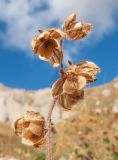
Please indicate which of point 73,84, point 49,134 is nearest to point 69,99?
point 73,84

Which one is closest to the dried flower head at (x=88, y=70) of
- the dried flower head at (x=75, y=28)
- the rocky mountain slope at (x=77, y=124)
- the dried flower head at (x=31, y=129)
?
the dried flower head at (x=75, y=28)

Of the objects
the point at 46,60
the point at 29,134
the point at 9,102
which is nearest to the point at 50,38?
the point at 46,60

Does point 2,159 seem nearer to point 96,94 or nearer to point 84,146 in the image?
point 84,146

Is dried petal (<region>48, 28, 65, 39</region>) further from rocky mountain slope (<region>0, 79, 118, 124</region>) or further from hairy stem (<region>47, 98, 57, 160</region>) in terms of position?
rocky mountain slope (<region>0, 79, 118, 124</region>)

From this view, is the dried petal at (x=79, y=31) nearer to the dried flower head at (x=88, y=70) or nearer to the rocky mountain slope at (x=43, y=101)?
the dried flower head at (x=88, y=70)

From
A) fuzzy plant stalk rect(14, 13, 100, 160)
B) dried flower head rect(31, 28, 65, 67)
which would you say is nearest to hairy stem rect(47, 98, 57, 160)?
fuzzy plant stalk rect(14, 13, 100, 160)
